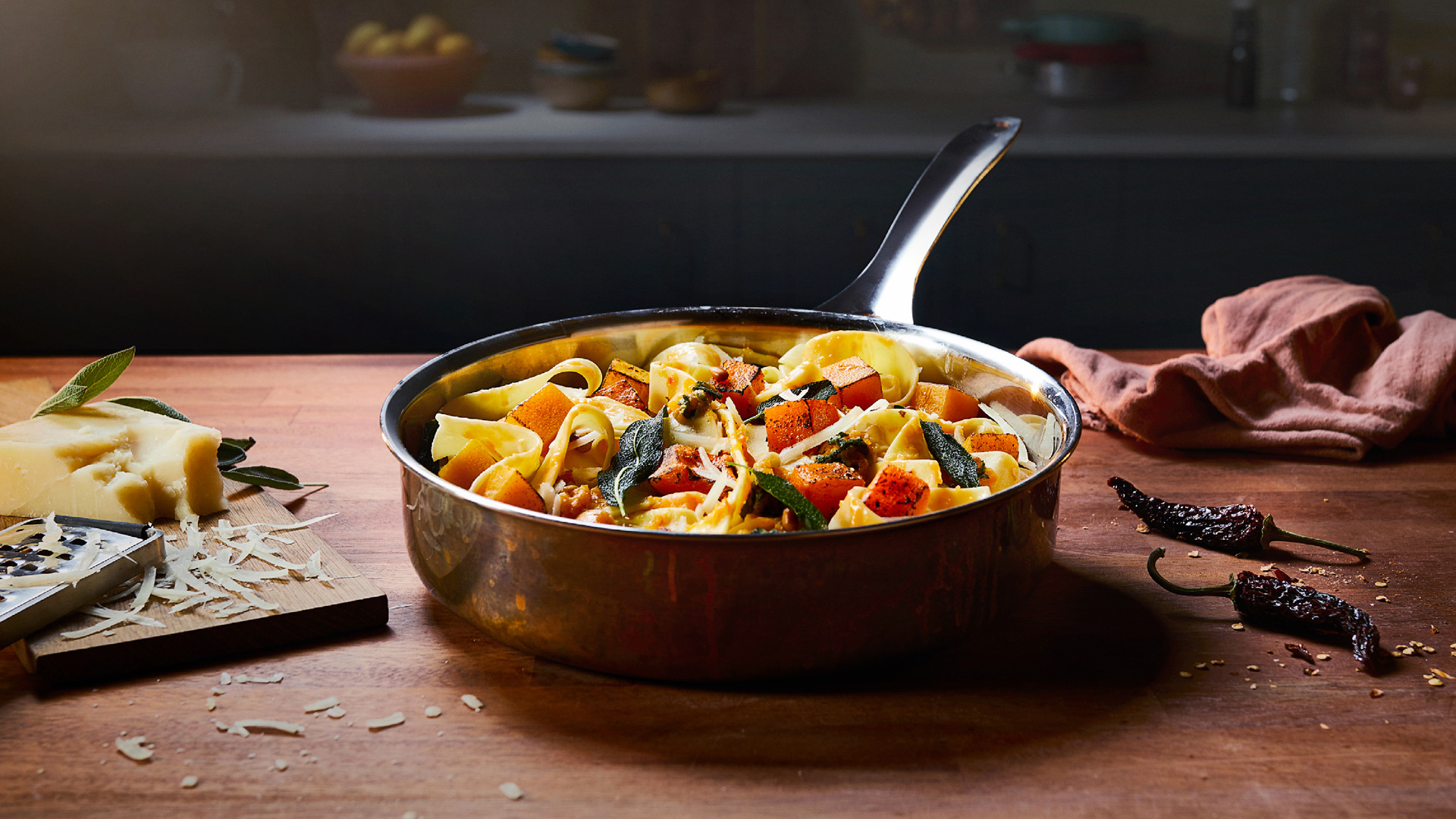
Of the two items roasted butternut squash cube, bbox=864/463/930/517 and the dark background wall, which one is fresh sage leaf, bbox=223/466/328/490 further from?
the dark background wall

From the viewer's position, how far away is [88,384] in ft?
4.46

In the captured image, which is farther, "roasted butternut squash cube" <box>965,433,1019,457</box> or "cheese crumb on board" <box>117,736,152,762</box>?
"roasted butternut squash cube" <box>965,433,1019,457</box>

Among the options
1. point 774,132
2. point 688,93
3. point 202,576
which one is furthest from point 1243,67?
point 202,576

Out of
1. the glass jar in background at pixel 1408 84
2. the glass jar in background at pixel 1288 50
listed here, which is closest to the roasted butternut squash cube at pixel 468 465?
the glass jar in background at pixel 1288 50

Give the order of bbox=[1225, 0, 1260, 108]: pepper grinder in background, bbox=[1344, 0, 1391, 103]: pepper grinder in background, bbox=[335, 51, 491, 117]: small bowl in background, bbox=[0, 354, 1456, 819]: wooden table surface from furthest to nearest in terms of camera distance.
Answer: bbox=[1344, 0, 1391, 103]: pepper grinder in background
bbox=[1225, 0, 1260, 108]: pepper grinder in background
bbox=[335, 51, 491, 117]: small bowl in background
bbox=[0, 354, 1456, 819]: wooden table surface

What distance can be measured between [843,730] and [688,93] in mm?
3381

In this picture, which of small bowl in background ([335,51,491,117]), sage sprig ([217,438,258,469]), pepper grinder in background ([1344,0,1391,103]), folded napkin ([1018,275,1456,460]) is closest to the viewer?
sage sprig ([217,438,258,469])

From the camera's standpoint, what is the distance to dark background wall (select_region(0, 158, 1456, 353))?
3.44m

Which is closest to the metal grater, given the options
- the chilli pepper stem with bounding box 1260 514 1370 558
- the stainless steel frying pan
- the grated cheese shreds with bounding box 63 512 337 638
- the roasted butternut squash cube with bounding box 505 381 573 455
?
the grated cheese shreds with bounding box 63 512 337 638

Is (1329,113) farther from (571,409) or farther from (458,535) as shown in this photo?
(458,535)

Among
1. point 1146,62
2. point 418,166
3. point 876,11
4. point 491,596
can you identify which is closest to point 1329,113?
point 1146,62

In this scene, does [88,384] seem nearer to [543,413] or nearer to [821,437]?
[543,413]

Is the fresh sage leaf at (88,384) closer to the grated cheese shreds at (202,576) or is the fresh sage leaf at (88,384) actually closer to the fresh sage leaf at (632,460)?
the grated cheese shreds at (202,576)

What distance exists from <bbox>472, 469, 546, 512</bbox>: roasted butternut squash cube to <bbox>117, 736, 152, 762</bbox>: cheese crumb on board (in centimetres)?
35
